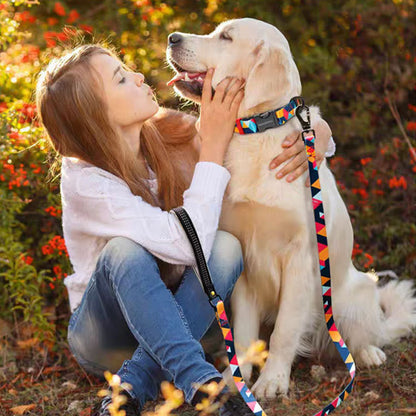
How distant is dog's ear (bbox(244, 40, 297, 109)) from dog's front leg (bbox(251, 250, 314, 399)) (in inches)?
23.3

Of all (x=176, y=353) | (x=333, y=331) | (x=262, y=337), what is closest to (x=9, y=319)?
(x=262, y=337)

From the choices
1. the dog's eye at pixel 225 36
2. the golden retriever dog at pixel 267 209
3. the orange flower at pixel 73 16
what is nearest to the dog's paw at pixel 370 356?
the golden retriever dog at pixel 267 209

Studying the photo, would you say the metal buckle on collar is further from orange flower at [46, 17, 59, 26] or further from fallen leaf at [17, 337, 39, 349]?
orange flower at [46, 17, 59, 26]

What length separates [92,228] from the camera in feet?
7.34

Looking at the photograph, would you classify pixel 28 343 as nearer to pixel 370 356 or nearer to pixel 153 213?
pixel 153 213

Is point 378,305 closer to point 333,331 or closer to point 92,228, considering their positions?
point 333,331

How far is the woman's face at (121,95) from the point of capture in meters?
2.35

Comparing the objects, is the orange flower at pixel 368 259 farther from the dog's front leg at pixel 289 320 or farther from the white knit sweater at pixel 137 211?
the white knit sweater at pixel 137 211

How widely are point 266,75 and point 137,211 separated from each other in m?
0.68

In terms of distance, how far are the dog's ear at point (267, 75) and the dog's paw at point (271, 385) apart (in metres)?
1.01

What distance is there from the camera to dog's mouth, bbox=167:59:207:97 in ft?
7.93

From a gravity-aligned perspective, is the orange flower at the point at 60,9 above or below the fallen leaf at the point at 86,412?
above

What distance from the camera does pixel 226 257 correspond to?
2.27m

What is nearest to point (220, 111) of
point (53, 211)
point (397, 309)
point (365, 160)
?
point (53, 211)
